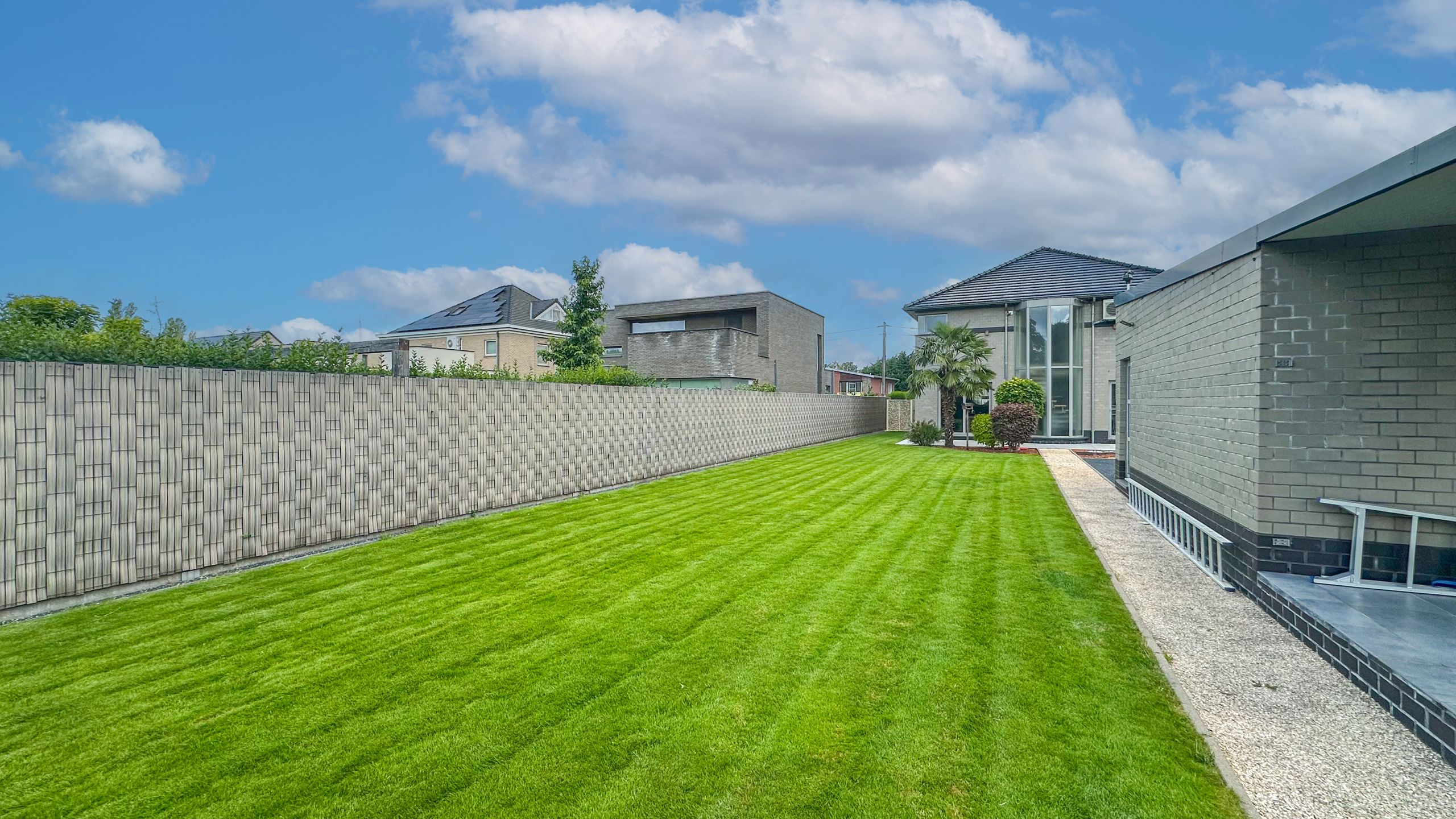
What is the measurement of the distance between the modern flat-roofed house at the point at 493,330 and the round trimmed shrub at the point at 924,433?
19.3 meters

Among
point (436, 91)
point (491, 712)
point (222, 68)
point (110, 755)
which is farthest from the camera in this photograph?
point (436, 91)

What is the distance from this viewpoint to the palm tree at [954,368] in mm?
22625

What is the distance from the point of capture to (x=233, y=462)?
602cm

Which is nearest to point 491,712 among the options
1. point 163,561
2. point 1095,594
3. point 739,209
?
point 163,561

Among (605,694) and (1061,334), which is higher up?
(1061,334)

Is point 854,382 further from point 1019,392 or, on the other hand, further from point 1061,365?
point 1019,392

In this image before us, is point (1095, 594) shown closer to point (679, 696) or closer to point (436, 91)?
point (679, 696)

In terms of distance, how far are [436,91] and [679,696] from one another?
15.7 m

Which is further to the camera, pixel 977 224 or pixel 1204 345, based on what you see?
pixel 977 224

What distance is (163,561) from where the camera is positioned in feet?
18.1

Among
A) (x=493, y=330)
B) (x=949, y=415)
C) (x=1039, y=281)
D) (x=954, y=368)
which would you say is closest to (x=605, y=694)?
(x=949, y=415)

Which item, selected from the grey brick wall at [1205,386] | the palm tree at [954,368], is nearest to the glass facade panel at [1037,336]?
the palm tree at [954,368]

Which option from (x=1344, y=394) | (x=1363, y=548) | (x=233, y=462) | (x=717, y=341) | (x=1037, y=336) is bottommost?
(x=1363, y=548)

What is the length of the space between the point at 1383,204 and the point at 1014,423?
1666cm
